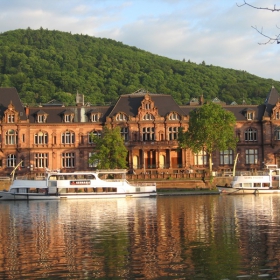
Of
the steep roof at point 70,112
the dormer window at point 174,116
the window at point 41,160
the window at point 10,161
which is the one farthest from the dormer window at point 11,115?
the dormer window at point 174,116

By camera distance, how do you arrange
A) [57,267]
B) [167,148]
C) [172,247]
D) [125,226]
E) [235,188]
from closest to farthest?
[57,267] < [172,247] < [125,226] < [235,188] < [167,148]

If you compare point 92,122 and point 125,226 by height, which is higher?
point 92,122

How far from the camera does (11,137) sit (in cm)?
14375

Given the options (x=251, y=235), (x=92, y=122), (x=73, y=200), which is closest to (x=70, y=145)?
(x=92, y=122)

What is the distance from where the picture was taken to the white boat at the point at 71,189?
113 metres

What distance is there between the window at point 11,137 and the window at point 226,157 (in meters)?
40.6

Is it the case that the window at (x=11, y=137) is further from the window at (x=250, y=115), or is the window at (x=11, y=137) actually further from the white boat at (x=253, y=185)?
the window at (x=250, y=115)

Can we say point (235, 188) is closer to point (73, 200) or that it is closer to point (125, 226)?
point (73, 200)

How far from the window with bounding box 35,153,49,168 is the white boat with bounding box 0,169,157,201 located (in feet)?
95.4

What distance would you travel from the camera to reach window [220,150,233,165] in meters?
146

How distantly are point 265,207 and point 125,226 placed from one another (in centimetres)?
2705

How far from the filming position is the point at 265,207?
90.7 m

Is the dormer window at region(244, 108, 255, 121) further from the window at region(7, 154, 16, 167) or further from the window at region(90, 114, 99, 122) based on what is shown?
the window at region(7, 154, 16, 167)

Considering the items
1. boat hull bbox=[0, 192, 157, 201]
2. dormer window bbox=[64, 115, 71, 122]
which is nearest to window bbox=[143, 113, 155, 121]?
dormer window bbox=[64, 115, 71, 122]
